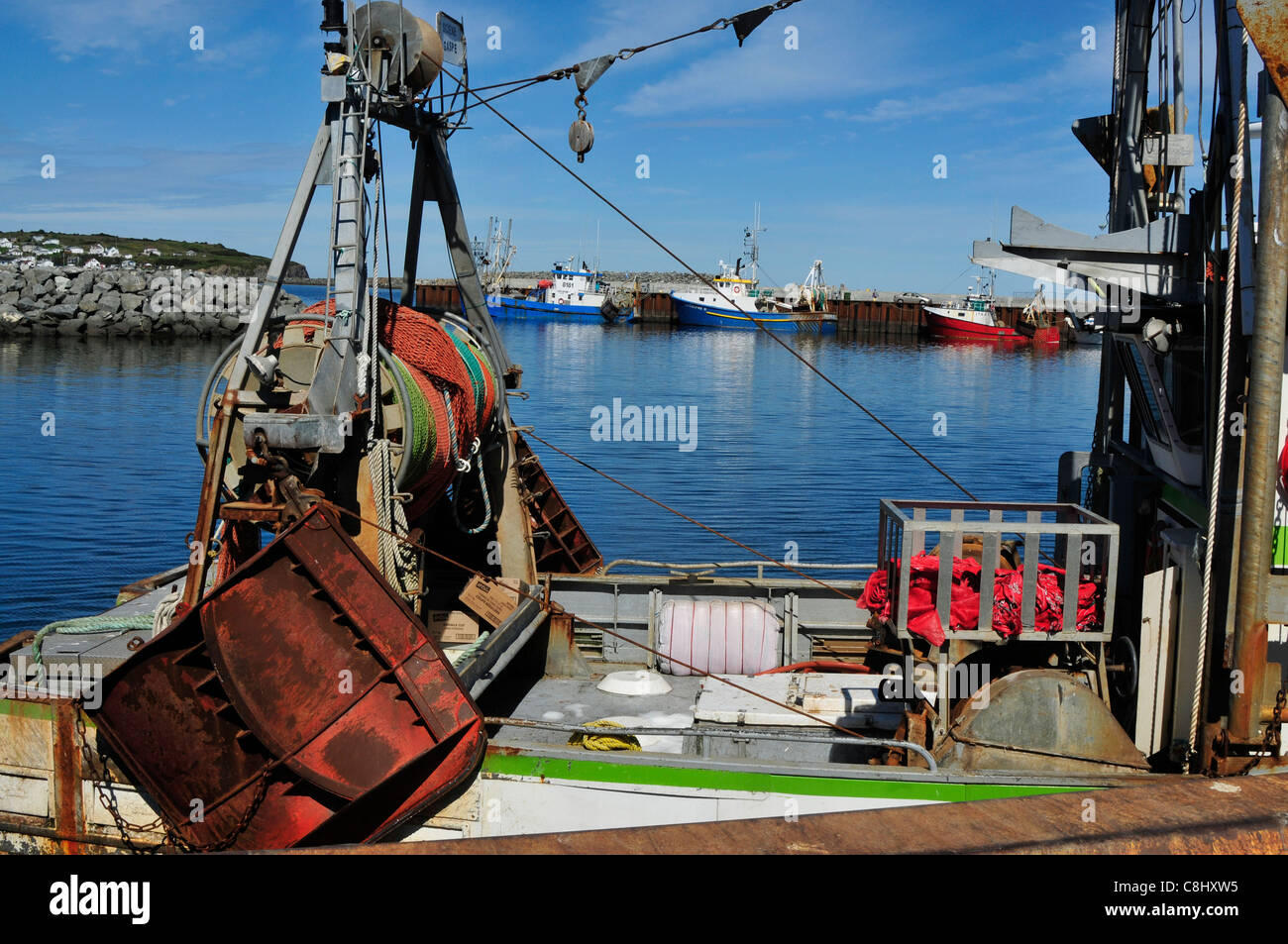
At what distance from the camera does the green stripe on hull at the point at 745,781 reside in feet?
26.8

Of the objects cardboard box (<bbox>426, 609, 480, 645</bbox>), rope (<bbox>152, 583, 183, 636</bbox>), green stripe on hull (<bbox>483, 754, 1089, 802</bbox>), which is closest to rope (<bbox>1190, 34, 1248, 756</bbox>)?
green stripe on hull (<bbox>483, 754, 1089, 802</bbox>)

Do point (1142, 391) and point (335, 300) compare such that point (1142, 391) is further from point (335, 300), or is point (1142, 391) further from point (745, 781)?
point (335, 300)

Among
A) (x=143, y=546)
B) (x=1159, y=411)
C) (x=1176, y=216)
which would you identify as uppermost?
(x=1176, y=216)

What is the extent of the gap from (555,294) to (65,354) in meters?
72.7

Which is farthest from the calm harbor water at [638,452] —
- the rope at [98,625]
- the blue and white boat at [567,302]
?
the blue and white boat at [567,302]

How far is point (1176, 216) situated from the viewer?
898 centimetres

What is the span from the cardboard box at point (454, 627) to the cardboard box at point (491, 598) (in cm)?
22

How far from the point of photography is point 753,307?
12481 centimetres

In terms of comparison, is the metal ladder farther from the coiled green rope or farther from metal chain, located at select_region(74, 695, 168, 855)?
metal chain, located at select_region(74, 695, 168, 855)

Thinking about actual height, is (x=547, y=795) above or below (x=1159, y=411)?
below

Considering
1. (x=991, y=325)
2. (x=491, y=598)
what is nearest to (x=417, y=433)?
(x=491, y=598)

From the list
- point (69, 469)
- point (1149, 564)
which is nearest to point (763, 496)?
point (69, 469)

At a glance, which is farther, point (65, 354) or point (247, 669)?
point (65, 354)
